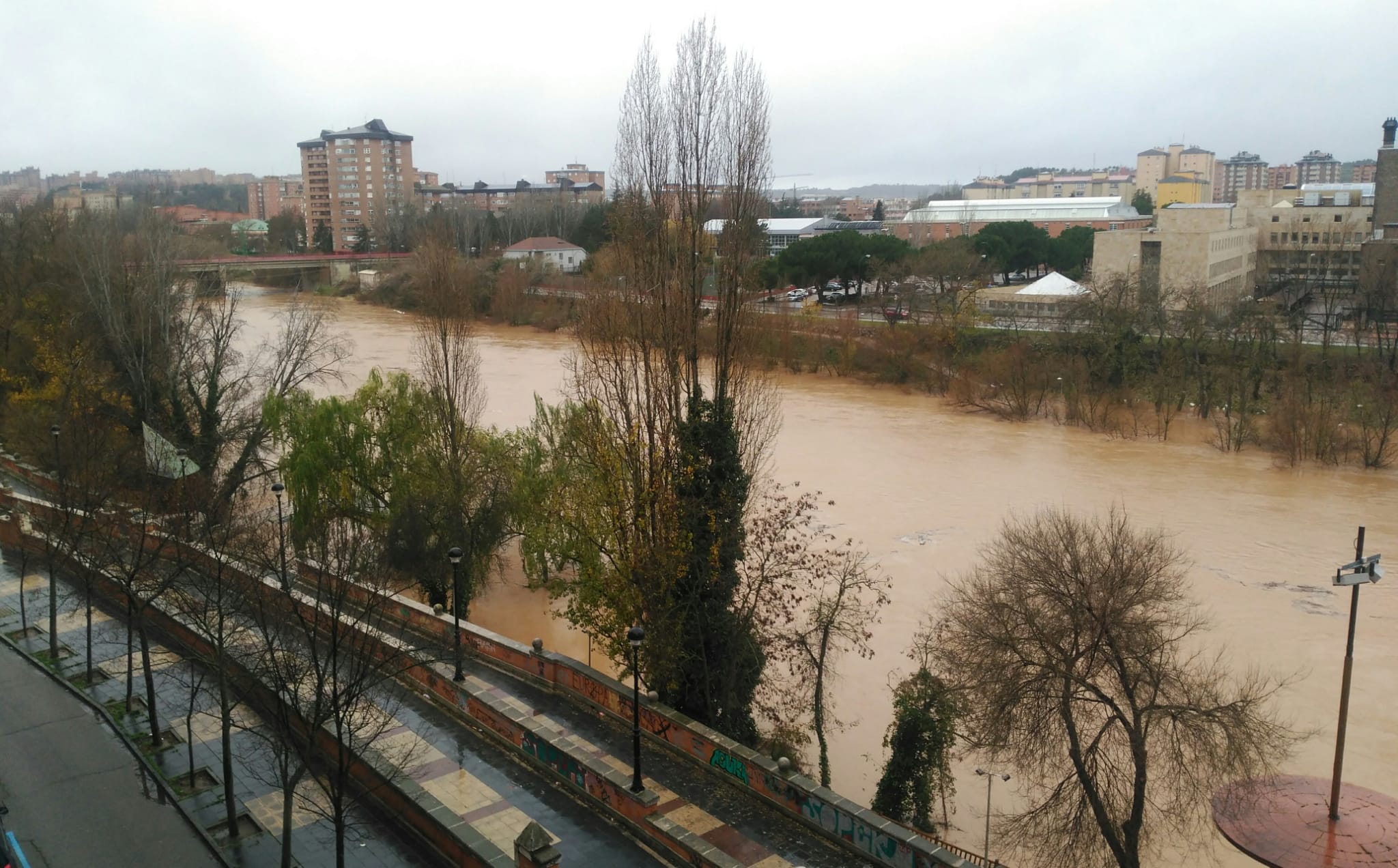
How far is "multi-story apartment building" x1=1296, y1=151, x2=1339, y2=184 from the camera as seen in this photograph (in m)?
172

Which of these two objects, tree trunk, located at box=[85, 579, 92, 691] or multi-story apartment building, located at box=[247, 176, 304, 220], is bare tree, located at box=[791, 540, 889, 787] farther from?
multi-story apartment building, located at box=[247, 176, 304, 220]

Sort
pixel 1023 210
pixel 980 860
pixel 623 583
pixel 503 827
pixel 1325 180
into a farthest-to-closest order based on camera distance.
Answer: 1. pixel 1325 180
2. pixel 1023 210
3. pixel 623 583
4. pixel 980 860
5. pixel 503 827

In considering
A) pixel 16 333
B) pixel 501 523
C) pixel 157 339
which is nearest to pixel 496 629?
pixel 501 523

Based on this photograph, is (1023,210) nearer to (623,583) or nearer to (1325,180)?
(623,583)

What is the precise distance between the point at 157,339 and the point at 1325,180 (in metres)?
187

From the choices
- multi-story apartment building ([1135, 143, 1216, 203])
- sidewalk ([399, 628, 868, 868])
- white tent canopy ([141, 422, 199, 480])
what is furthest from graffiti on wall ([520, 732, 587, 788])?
multi-story apartment building ([1135, 143, 1216, 203])

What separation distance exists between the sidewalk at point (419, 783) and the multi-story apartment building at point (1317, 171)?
18767cm

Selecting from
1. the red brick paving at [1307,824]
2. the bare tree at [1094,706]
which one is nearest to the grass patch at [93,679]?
the bare tree at [1094,706]

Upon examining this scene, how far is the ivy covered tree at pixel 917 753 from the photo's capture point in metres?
11.5

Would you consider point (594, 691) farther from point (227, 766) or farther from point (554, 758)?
point (227, 766)

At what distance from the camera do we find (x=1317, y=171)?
172250 millimetres

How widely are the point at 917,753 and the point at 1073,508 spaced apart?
52.4ft

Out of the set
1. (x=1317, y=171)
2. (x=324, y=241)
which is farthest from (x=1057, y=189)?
(x=324, y=241)

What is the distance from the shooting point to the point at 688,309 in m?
13.6
